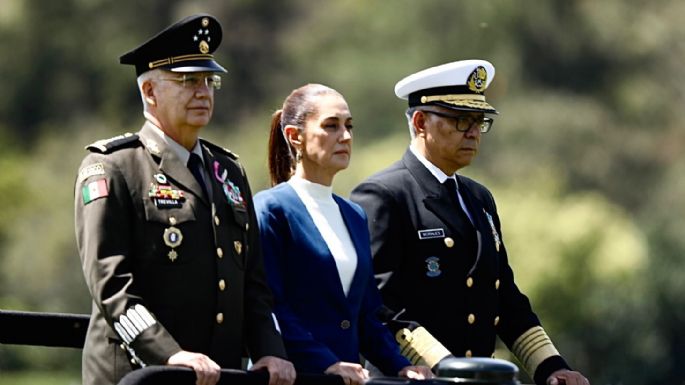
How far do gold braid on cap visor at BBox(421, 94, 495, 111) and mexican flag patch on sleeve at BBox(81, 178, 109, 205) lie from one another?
6.56 feet

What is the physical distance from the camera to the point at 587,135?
46.3 meters

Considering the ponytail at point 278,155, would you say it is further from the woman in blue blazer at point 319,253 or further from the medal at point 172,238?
the medal at point 172,238

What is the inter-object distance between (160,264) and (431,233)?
5.30ft

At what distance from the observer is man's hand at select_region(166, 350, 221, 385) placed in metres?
5.77

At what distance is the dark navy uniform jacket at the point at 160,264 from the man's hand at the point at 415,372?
2.02 ft

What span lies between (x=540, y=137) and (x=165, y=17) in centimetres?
1541

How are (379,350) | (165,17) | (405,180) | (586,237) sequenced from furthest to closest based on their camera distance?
(165,17) → (586,237) → (405,180) → (379,350)

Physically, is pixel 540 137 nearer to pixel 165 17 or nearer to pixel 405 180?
pixel 165 17

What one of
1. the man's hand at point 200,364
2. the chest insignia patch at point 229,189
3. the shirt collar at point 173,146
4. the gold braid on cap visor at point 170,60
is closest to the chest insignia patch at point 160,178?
the shirt collar at point 173,146

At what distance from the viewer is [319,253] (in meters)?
7.09

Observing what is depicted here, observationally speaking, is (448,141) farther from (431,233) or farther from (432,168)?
(431,233)

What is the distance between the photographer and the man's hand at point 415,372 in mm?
6866

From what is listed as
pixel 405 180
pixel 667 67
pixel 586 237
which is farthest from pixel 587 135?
pixel 405 180

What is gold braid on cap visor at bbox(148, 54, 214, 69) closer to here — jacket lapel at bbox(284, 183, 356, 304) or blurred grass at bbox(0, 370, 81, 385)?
jacket lapel at bbox(284, 183, 356, 304)
